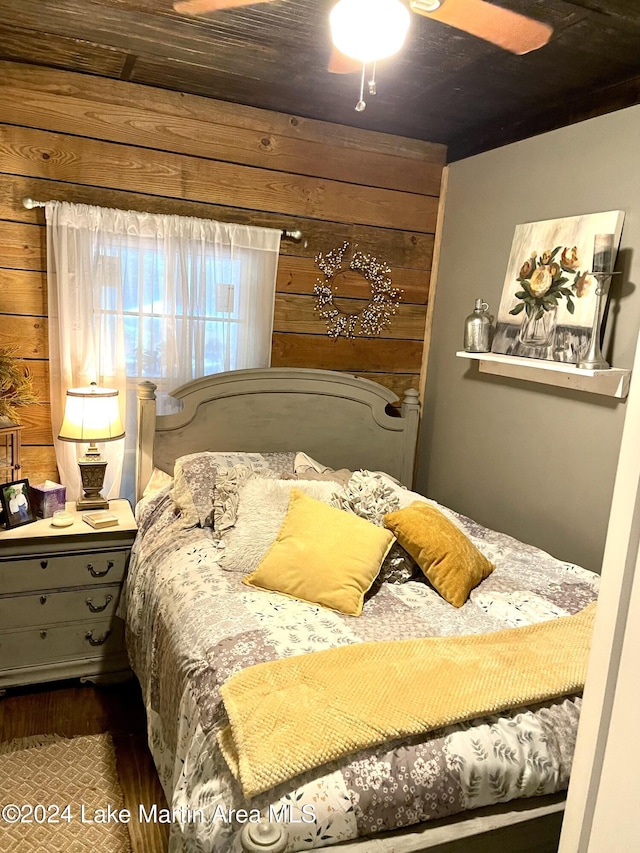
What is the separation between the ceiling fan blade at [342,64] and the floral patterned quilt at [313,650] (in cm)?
148

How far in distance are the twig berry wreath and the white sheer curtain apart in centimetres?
28

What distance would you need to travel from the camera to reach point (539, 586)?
86.7 inches

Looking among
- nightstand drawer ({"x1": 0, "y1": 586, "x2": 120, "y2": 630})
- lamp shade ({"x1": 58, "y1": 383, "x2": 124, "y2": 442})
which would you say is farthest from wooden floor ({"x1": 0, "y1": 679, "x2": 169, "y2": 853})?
lamp shade ({"x1": 58, "y1": 383, "x2": 124, "y2": 442})

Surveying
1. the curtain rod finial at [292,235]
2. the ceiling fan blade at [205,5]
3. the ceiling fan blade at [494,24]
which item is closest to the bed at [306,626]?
the curtain rod finial at [292,235]

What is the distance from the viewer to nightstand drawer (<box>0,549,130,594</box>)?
93.9 inches

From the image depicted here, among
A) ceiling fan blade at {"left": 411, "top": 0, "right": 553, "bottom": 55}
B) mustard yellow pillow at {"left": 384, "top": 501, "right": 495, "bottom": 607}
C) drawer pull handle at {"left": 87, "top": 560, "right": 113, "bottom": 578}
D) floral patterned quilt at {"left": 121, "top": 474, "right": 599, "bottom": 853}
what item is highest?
ceiling fan blade at {"left": 411, "top": 0, "right": 553, "bottom": 55}

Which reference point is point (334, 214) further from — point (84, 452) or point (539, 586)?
point (539, 586)

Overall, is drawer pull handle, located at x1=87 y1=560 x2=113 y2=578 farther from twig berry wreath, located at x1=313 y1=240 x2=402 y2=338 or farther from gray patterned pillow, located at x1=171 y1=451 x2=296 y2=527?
twig berry wreath, located at x1=313 y1=240 x2=402 y2=338

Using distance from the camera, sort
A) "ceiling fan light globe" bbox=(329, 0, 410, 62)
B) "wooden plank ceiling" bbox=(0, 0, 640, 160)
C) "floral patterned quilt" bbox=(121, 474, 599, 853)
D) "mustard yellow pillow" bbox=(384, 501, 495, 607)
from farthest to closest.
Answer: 1. "mustard yellow pillow" bbox=(384, 501, 495, 607)
2. "wooden plank ceiling" bbox=(0, 0, 640, 160)
3. "ceiling fan light globe" bbox=(329, 0, 410, 62)
4. "floral patterned quilt" bbox=(121, 474, 599, 853)

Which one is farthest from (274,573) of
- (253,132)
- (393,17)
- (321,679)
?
(253,132)

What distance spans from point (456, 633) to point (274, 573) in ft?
1.96

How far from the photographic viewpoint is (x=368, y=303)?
3.31 m

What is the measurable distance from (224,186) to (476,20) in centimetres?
149

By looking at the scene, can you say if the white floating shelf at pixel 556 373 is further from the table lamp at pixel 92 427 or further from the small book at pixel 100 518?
the small book at pixel 100 518
